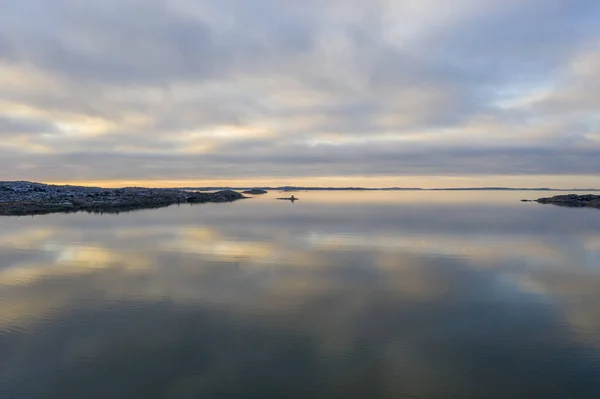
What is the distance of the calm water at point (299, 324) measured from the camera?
8.23 meters

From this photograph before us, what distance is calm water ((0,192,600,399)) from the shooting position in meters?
8.23

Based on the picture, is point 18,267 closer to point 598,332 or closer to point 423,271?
point 423,271

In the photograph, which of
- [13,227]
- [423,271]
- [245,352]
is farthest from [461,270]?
[13,227]

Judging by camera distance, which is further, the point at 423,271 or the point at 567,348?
the point at 423,271

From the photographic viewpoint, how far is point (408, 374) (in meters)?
8.57

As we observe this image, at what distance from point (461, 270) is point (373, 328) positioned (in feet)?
29.9

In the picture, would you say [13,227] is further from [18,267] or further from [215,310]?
[215,310]

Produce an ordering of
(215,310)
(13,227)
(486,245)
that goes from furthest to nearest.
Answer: (13,227) → (486,245) → (215,310)

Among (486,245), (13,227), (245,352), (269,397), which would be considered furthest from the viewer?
(13,227)

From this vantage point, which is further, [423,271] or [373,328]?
[423,271]

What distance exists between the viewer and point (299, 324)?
11.2 meters

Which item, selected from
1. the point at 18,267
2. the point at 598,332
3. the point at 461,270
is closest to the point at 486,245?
the point at 461,270

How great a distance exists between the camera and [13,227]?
34.9 meters

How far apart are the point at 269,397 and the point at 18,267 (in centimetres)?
1701
